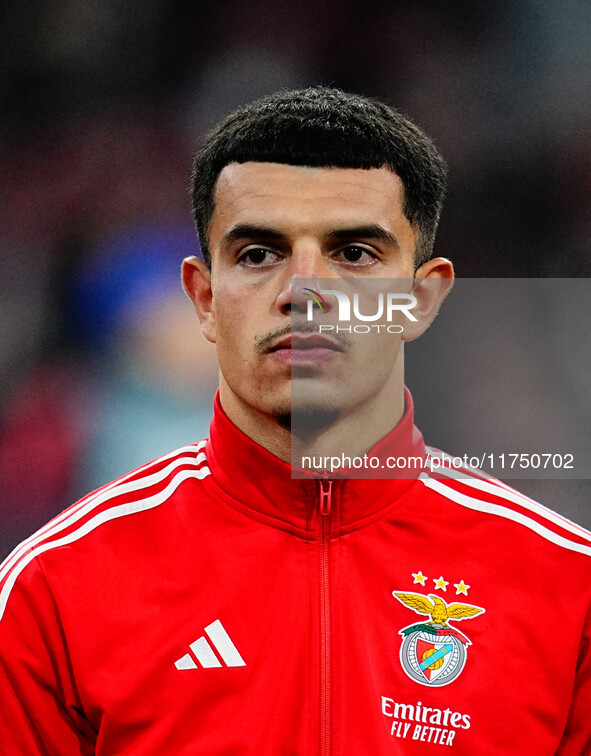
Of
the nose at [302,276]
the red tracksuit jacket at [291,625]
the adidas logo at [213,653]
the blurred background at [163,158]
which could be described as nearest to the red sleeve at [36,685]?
the red tracksuit jacket at [291,625]

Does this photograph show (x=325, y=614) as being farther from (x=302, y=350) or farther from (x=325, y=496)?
(x=302, y=350)

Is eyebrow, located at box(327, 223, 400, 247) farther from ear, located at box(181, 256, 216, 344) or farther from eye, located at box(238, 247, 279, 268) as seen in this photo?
ear, located at box(181, 256, 216, 344)

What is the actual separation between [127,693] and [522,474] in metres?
1.21

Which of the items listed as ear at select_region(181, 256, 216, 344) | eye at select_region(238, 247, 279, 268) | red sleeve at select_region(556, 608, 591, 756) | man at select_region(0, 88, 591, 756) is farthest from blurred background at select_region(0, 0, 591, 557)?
red sleeve at select_region(556, 608, 591, 756)

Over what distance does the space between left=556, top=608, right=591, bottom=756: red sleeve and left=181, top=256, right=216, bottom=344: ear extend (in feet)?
2.76

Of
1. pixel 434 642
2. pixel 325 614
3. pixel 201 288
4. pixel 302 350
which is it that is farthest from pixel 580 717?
pixel 201 288

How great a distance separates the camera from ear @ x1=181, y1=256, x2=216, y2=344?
1.61 meters

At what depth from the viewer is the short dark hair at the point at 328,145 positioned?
1.49m

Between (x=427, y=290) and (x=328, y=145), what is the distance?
0.32 meters

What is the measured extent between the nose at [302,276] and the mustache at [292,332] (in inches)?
1.0

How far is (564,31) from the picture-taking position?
2.33 meters

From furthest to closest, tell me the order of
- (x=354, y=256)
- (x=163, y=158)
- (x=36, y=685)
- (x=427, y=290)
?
(x=163, y=158) < (x=427, y=290) < (x=354, y=256) < (x=36, y=685)

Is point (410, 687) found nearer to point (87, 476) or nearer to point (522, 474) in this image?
point (522, 474)

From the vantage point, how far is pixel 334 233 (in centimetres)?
145
